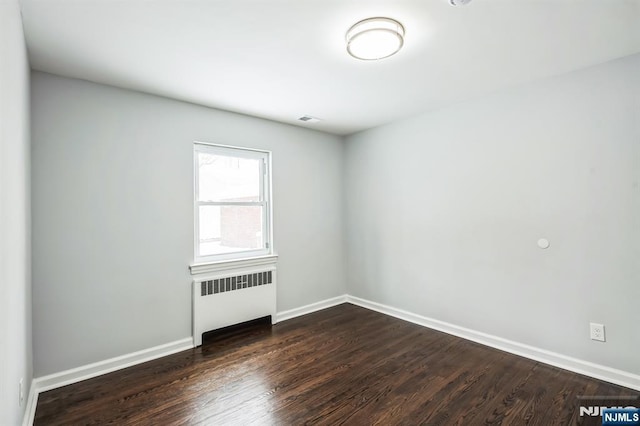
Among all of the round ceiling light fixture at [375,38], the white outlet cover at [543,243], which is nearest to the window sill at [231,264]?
the round ceiling light fixture at [375,38]

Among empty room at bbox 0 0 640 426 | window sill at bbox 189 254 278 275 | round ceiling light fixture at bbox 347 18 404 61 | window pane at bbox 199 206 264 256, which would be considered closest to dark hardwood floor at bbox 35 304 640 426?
empty room at bbox 0 0 640 426

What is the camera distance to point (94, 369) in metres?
2.63

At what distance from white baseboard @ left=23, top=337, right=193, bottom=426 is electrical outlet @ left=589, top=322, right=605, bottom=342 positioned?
3.64m

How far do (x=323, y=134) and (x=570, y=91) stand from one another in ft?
9.15

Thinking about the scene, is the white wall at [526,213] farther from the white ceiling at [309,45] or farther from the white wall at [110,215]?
the white wall at [110,215]

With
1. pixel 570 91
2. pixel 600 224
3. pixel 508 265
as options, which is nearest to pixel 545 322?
pixel 508 265

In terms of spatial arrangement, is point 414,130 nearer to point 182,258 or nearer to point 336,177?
point 336,177

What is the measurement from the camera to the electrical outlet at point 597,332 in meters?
2.48

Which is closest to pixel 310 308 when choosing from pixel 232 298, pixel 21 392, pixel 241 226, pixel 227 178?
pixel 232 298

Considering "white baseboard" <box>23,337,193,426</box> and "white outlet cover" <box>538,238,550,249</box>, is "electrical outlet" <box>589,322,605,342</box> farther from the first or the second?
"white baseboard" <box>23,337,193,426</box>

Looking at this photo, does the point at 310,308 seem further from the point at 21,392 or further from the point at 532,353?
the point at 21,392

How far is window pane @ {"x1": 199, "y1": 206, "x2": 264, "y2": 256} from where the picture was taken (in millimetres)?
3430

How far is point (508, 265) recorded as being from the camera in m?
3.01

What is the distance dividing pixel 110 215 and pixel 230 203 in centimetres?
120
